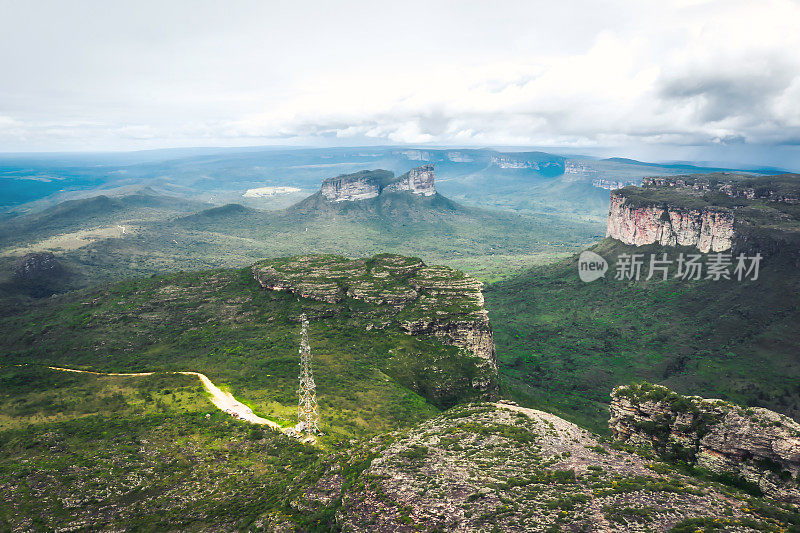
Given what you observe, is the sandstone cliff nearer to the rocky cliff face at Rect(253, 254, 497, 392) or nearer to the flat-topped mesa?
the rocky cliff face at Rect(253, 254, 497, 392)

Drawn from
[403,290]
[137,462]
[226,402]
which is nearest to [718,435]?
[137,462]

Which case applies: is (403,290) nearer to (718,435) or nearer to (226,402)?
(226,402)

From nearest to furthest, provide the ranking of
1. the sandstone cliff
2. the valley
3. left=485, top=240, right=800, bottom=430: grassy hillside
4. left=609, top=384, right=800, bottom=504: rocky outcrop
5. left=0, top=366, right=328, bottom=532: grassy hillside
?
the valley, left=609, top=384, right=800, bottom=504: rocky outcrop, left=0, top=366, right=328, bottom=532: grassy hillside, the sandstone cliff, left=485, top=240, right=800, bottom=430: grassy hillside

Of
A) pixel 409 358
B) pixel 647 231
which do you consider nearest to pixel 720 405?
pixel 409 358

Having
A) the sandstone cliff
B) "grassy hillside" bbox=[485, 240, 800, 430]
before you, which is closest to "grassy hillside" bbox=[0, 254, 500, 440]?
the sandstone cliff

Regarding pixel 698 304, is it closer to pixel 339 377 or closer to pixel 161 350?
pixel 339 377

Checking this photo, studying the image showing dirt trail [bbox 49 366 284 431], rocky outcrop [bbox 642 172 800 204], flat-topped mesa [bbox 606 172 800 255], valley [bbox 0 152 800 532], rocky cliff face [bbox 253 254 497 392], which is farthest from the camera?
rocky outcrop [bbox 642 172 800 204]

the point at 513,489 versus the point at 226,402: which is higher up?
the point at 513,489
